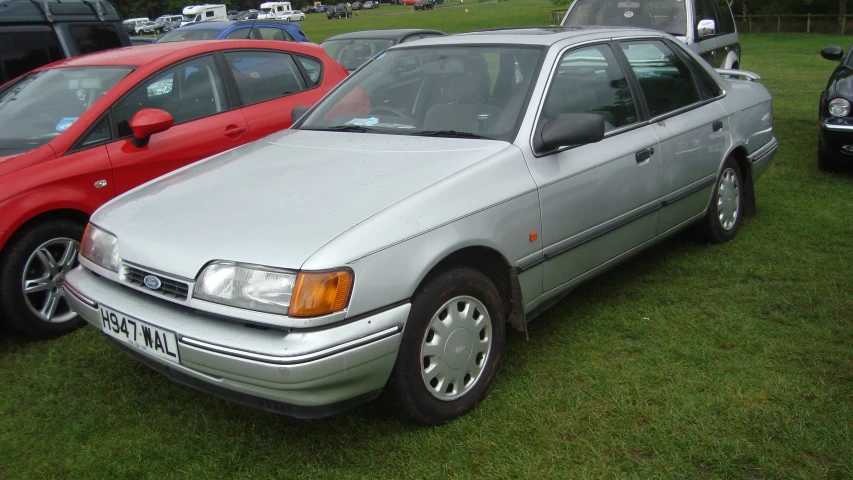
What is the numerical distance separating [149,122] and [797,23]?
31765 millimetres

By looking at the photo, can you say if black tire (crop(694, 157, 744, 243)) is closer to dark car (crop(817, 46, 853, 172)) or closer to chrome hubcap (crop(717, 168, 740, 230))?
chrome hubcap (crop(717, 168, 740, 230))

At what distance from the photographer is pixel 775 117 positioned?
33.4 ft

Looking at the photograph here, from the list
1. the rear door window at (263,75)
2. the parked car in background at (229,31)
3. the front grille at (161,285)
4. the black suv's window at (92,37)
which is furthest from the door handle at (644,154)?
the parked car in background at (229,31)

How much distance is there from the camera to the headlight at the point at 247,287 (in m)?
2.60

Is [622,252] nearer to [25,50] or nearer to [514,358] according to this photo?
[514,358]

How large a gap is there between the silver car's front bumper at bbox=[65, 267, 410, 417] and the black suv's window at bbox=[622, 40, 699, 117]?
2384mm

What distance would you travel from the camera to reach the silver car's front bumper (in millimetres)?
2568

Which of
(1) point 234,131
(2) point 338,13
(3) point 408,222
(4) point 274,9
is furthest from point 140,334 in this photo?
(2) point 338,13

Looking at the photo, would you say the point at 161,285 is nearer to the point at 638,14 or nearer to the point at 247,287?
the point at 247,287

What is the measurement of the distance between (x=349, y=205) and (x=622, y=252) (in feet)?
5.95

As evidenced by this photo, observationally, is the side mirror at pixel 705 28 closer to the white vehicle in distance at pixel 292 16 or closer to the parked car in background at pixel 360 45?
the parked car in background at pixel 360 45

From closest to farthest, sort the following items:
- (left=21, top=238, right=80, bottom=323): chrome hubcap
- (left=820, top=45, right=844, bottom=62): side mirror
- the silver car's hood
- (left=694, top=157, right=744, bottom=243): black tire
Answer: the silver car's hood, (left=21, top=238, right=80, bottom=323): chrome hubcap, (left=694, top=157, right=744, bottom=243): black tire, (left=820, top=45, right=844, bottom=62): side mirror

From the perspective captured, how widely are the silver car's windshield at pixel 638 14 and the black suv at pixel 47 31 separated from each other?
4991 mm

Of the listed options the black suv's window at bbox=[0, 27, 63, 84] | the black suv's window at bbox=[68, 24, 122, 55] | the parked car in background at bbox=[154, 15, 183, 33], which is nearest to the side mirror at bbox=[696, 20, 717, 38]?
the black suv's window at bbox=[68, 24, 122, 55]
